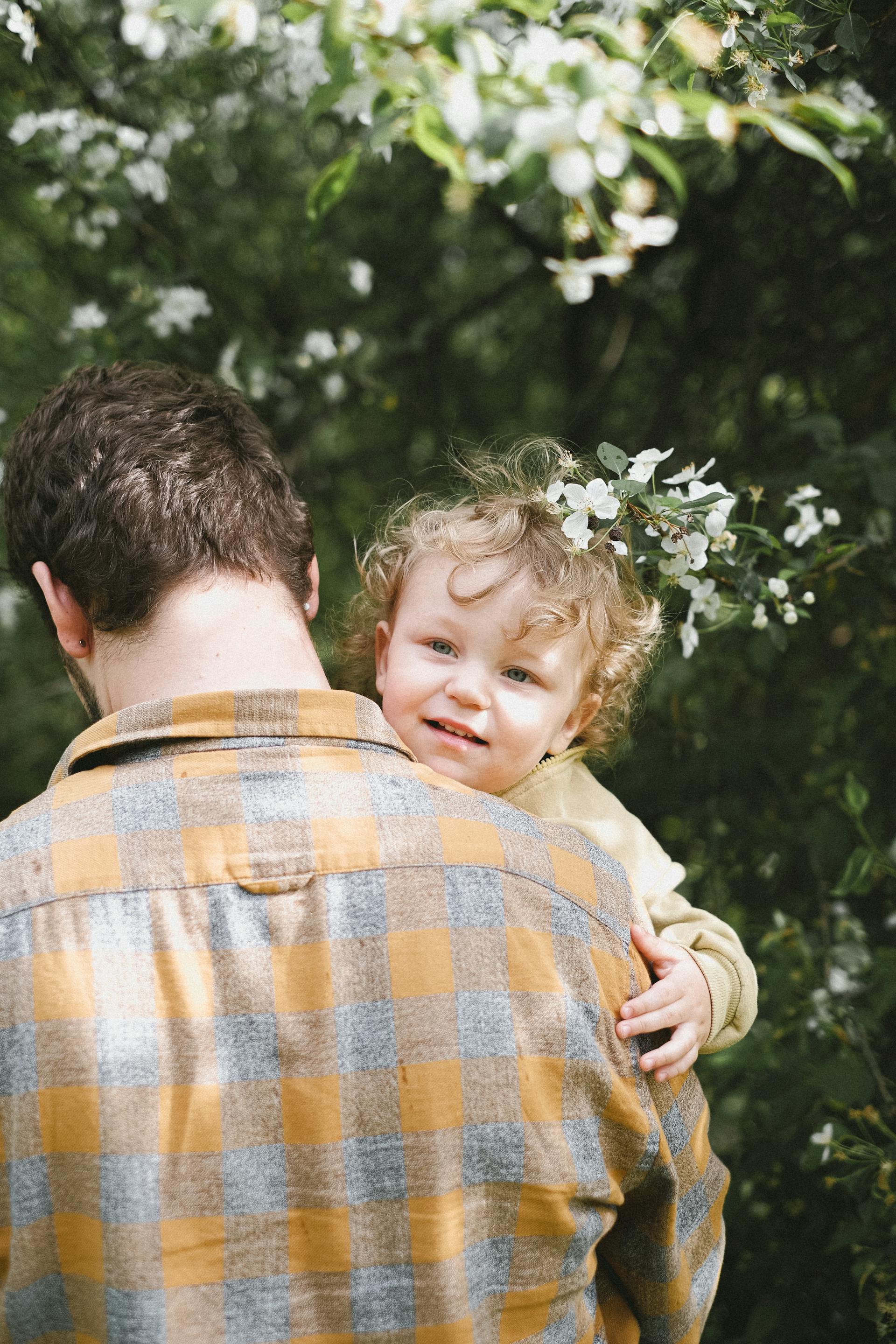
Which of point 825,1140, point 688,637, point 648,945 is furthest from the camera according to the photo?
point 825,1140

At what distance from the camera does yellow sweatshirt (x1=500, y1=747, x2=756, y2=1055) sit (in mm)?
1437

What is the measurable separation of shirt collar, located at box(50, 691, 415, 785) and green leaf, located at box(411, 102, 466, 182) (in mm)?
552

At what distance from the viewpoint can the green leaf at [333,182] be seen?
3.98 ft

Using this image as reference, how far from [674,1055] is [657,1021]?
57mm

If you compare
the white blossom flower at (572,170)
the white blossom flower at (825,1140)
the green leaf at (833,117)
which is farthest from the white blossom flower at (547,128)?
the white blossom flower at (825,1140)

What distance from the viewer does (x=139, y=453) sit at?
4.50ft

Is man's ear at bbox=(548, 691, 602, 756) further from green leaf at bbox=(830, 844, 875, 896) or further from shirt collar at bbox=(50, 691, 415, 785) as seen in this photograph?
green leaf at bbox=(830, 844, 875, 896)

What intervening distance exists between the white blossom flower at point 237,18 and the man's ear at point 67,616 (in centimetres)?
67

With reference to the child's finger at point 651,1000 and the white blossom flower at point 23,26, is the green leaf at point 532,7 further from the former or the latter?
the white blossom flower at point 23,26

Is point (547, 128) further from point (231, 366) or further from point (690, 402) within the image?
point (690, 402)

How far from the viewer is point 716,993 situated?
4.58 feet

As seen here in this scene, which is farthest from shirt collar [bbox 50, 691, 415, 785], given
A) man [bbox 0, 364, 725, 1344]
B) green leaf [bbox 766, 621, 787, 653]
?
green leaf [bbox 766, 621, 787, 653]

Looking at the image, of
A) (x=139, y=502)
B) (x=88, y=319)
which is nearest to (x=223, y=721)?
(x=139, y=502)

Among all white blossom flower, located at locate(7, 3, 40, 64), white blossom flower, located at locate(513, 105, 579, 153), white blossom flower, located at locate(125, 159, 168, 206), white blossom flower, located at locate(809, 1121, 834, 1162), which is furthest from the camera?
white blossom flower, located at locate(125, 159, 168, 206)
